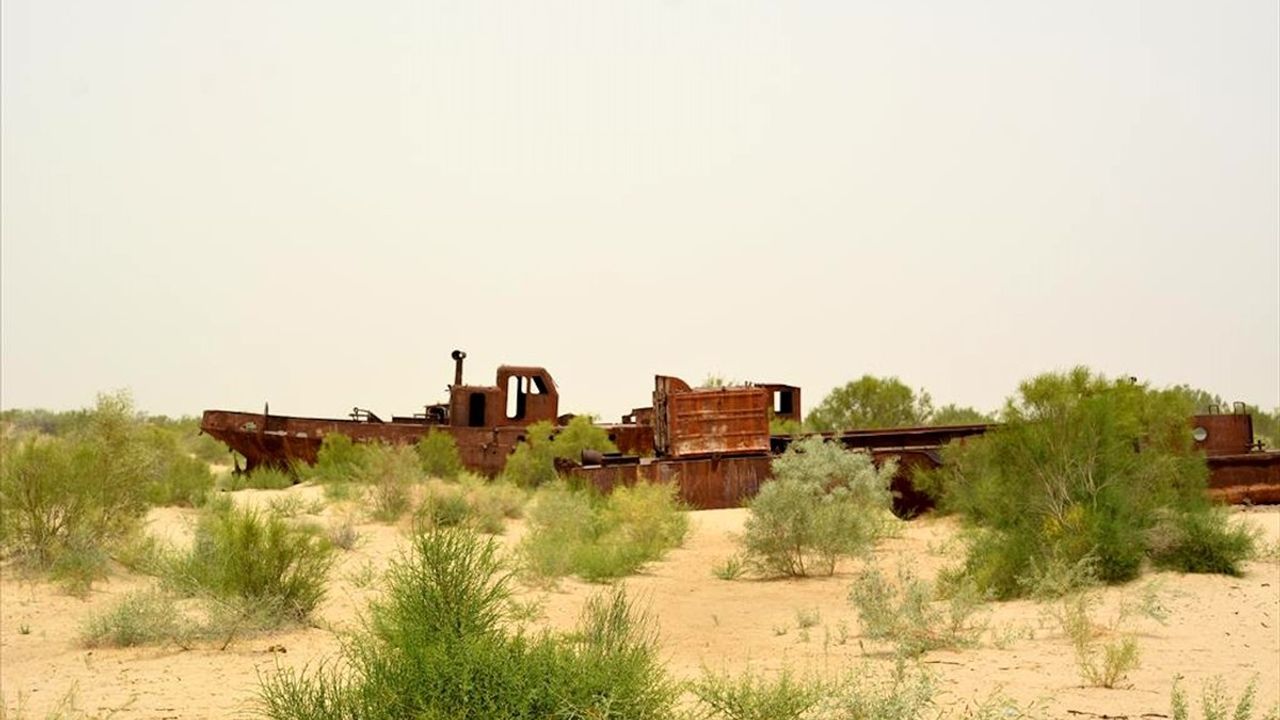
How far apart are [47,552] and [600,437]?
16257 mm

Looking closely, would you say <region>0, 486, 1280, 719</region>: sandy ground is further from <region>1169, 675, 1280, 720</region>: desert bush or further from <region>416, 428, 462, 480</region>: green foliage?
<region>416, 428, 462, 480</region>: green foliage

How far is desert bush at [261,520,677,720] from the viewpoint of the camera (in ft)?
18.2

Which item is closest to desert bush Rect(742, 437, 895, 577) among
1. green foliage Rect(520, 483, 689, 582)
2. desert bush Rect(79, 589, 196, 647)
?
green foliage Rect(520, 483, 689, 582)

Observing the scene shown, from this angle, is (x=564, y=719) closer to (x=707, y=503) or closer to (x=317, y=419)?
(x=707, y=503)

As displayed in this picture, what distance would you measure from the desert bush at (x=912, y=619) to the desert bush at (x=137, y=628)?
18.4 ft

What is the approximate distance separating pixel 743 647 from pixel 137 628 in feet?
16.6

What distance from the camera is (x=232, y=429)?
34.0 m

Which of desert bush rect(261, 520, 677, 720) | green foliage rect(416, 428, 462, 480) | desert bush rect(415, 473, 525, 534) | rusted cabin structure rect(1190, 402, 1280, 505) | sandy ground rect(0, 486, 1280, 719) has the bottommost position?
sandy ground rect(0, 486, 1280, 719)

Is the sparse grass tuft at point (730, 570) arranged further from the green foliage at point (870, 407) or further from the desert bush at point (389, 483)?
the green foliage at point (870, 407)

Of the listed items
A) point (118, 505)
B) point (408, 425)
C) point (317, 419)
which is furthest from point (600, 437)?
point (118, 505)

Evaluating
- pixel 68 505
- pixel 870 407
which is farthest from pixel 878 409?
pixel 68 505

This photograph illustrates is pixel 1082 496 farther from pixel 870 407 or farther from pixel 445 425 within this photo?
pixel 870 407

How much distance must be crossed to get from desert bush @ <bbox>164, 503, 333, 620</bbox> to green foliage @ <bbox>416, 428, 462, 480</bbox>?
16777 millimetres

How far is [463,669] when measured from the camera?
5574 mm
